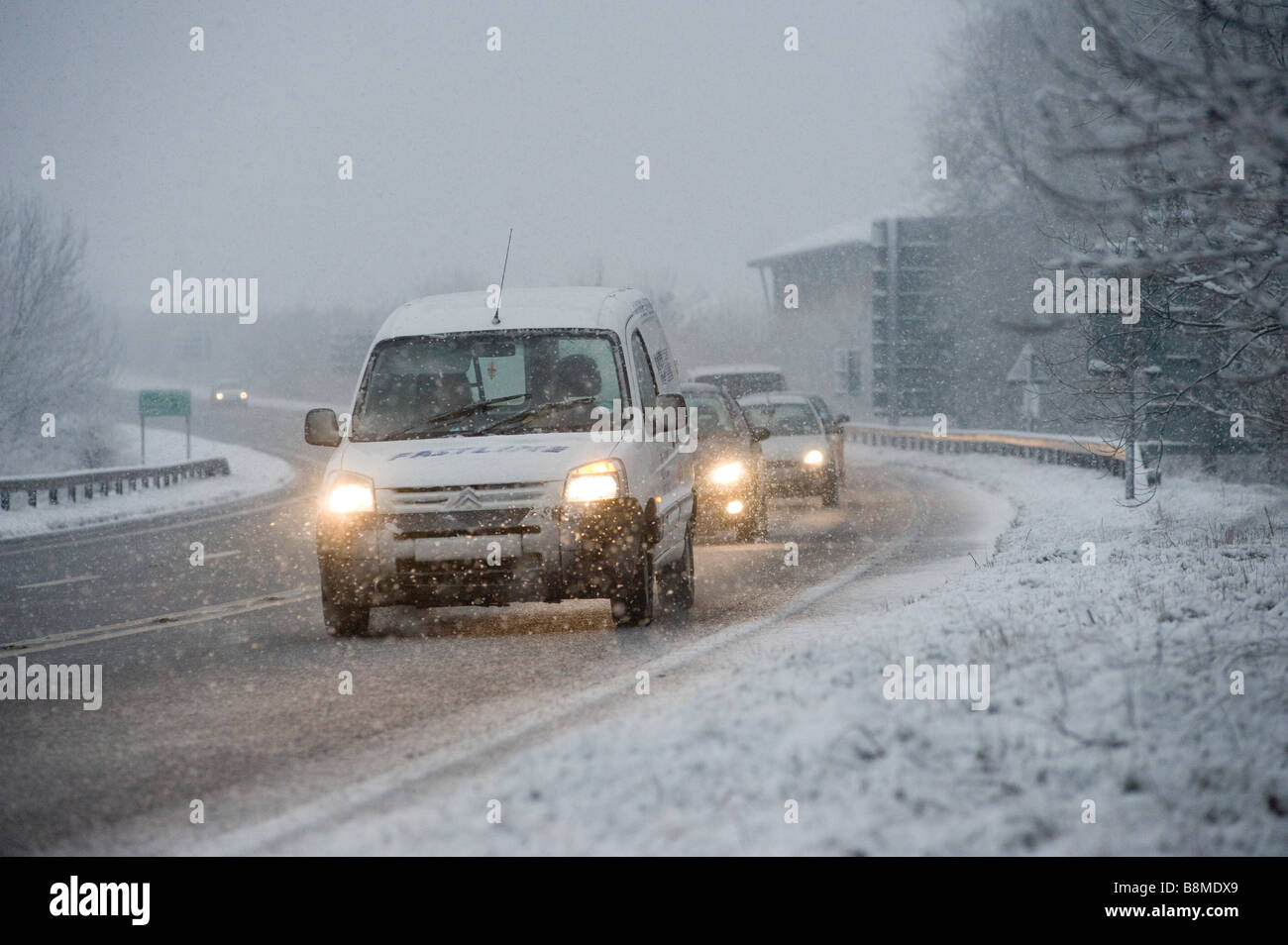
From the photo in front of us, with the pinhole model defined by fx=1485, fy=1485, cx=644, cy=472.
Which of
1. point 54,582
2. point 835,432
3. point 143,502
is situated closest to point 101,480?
point 143,502

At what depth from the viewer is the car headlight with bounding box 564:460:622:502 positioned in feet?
30.8

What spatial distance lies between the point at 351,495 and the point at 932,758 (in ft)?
17.0

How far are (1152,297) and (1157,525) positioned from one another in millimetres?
3797

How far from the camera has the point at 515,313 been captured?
1070 centimetres

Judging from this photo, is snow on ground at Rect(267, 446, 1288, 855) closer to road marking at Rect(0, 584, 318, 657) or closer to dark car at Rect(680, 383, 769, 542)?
road marking at Rect(0, 584, 318, 657)

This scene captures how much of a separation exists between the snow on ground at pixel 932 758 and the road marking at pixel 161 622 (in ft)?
14.7

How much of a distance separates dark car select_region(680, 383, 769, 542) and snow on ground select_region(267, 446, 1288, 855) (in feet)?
25.5

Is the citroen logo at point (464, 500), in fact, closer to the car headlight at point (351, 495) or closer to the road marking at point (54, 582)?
the car headlight at point (351, 495)

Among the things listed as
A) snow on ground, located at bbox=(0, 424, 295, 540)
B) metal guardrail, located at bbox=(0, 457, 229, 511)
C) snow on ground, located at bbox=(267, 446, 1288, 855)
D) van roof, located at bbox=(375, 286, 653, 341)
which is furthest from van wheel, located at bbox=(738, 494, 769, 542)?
metal guardrail, located at bbox=(0, 457, 229, 511)

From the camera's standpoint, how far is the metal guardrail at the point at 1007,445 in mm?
26925

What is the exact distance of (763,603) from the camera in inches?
445

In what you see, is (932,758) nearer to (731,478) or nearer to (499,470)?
(499,470)
